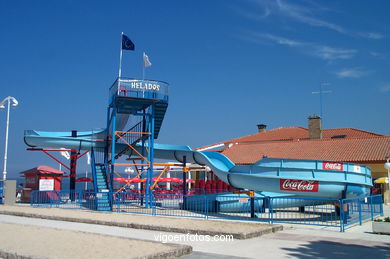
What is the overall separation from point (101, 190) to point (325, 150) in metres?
21.1

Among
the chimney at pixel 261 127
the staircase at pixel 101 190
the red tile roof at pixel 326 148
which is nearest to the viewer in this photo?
the staircase at pixel 101 190

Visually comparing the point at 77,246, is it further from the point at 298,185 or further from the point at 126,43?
the point at 126,43

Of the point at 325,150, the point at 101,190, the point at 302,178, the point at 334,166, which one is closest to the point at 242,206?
the point at 302,178

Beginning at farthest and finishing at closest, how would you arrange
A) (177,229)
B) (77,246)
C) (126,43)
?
(126,43)
(177,229)
(77,246)

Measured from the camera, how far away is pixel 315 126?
1663 inches

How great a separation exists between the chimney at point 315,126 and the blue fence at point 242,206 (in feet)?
64.7

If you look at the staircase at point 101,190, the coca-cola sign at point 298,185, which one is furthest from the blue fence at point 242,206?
the coca-cola sign at point 298,185

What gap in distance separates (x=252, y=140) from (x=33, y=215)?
35053 mm

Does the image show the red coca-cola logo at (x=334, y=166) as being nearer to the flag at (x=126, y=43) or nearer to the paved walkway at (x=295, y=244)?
the paved walkway at (x=295, y=244)

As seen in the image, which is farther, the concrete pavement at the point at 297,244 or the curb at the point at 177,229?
the curb at the point at 177,229

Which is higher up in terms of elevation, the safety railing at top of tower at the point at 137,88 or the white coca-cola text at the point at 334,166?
the safety railing at top of tower at the point at 137,88

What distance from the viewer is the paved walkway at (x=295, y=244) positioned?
1018cm

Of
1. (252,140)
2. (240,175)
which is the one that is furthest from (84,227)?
(252,140)

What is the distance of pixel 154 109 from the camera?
1027 inches
